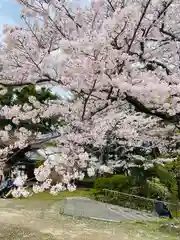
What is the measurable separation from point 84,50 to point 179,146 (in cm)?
707

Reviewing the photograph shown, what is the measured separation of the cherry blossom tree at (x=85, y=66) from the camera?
3646 millimetres

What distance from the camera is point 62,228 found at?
8500mm

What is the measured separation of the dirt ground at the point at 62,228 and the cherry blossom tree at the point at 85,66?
3655 mm

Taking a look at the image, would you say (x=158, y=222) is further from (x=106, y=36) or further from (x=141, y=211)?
(x=106, y=36)

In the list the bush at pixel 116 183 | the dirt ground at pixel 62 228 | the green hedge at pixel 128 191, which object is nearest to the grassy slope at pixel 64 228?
the dirt ground at pixel 62 228

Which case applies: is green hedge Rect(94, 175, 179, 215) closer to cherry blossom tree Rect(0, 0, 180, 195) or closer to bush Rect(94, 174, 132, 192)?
bush Rect(94, 174, 132, 192)

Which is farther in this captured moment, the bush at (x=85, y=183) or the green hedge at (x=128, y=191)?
the bush at (x=85, y=183)

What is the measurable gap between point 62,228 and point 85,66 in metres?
5.79

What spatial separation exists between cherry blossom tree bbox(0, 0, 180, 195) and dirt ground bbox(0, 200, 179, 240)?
365 cm

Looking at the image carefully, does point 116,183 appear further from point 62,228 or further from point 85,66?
point 85,66

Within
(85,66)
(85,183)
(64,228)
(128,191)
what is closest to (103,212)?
(128,191)

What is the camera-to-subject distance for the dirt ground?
7.66 metres

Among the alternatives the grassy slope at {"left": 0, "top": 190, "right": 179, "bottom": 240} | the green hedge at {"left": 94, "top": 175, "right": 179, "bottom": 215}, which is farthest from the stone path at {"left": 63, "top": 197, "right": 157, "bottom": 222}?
the grassy slope at {"left": 0, "top": 190, "right": 179, "bottom": 240}

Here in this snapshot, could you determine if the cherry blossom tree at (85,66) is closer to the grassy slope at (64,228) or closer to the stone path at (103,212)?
the grassy slope at (64,228)
